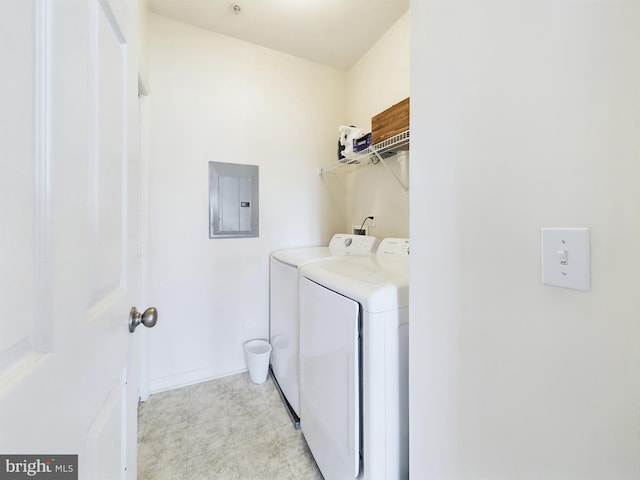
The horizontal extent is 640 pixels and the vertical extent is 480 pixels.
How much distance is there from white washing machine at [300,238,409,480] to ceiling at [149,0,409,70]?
1926 mm

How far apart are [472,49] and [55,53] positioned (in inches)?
33.3

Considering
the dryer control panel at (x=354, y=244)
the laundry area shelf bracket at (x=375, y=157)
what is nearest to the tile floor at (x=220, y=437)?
the dryer control panel at (x=354, y=244)

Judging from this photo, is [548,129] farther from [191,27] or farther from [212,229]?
[191,27]

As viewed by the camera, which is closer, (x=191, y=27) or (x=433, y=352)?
(x=433, y=352)

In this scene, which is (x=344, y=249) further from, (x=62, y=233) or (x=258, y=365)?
(x=62, y=233)

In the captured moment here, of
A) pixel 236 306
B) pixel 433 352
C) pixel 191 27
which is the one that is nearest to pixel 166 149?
pixel 191 27

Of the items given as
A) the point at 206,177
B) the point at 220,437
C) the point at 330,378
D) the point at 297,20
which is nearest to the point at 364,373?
the point at 330,378

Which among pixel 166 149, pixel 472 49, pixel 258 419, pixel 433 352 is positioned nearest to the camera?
pixel 472 49

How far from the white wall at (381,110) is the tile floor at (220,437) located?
153 cm

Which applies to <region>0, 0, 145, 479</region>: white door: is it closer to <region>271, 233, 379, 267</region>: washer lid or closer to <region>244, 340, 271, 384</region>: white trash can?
<region>271, 233, 379, 267</region>: washer lid

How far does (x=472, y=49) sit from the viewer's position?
0.65 metres

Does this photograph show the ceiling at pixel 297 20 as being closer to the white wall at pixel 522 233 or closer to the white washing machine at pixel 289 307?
the white wall at pixel 522 233

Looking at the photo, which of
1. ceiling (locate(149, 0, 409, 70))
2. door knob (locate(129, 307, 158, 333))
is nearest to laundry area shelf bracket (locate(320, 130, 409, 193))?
ceiling (locate(149, 0, 409, 70))

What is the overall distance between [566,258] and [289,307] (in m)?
1.45
